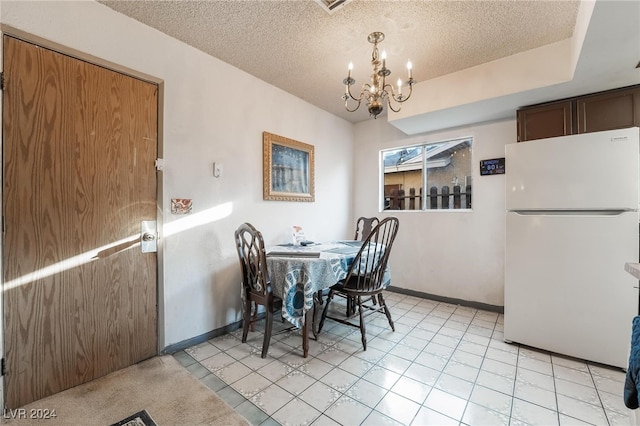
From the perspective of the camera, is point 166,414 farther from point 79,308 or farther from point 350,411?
point 350,411

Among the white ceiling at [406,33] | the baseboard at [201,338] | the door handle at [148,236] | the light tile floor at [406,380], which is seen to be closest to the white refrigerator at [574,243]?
the light tile floor at [406,380]

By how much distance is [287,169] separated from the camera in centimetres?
321

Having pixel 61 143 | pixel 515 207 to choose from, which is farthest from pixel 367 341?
pixel 61 143

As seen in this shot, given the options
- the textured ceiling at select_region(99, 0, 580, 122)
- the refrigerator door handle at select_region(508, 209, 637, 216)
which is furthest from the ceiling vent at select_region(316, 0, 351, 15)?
the refrigerator door handle at select_region(508, 209, 637, 216)

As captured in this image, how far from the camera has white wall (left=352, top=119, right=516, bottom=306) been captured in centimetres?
312

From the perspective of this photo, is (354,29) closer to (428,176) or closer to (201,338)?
(428,176)

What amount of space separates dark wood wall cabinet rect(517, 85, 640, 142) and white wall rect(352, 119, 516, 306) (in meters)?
0.41

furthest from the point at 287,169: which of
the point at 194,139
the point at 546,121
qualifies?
the point at 546,121

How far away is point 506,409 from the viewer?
159 cm

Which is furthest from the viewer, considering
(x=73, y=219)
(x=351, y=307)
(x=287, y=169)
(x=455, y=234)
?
(x=455, y=234)

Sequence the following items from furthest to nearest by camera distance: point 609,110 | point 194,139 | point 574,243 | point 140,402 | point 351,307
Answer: point 351,307, point 194,139, point 609,110, point 574,243, point 140,402

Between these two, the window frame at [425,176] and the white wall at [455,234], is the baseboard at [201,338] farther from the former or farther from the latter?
the window frame at [425,176]

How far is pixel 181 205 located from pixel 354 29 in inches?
78.2

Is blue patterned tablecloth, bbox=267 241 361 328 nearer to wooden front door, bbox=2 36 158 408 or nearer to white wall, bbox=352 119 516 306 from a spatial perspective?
wooden front door, bbox=2 36 158 408
